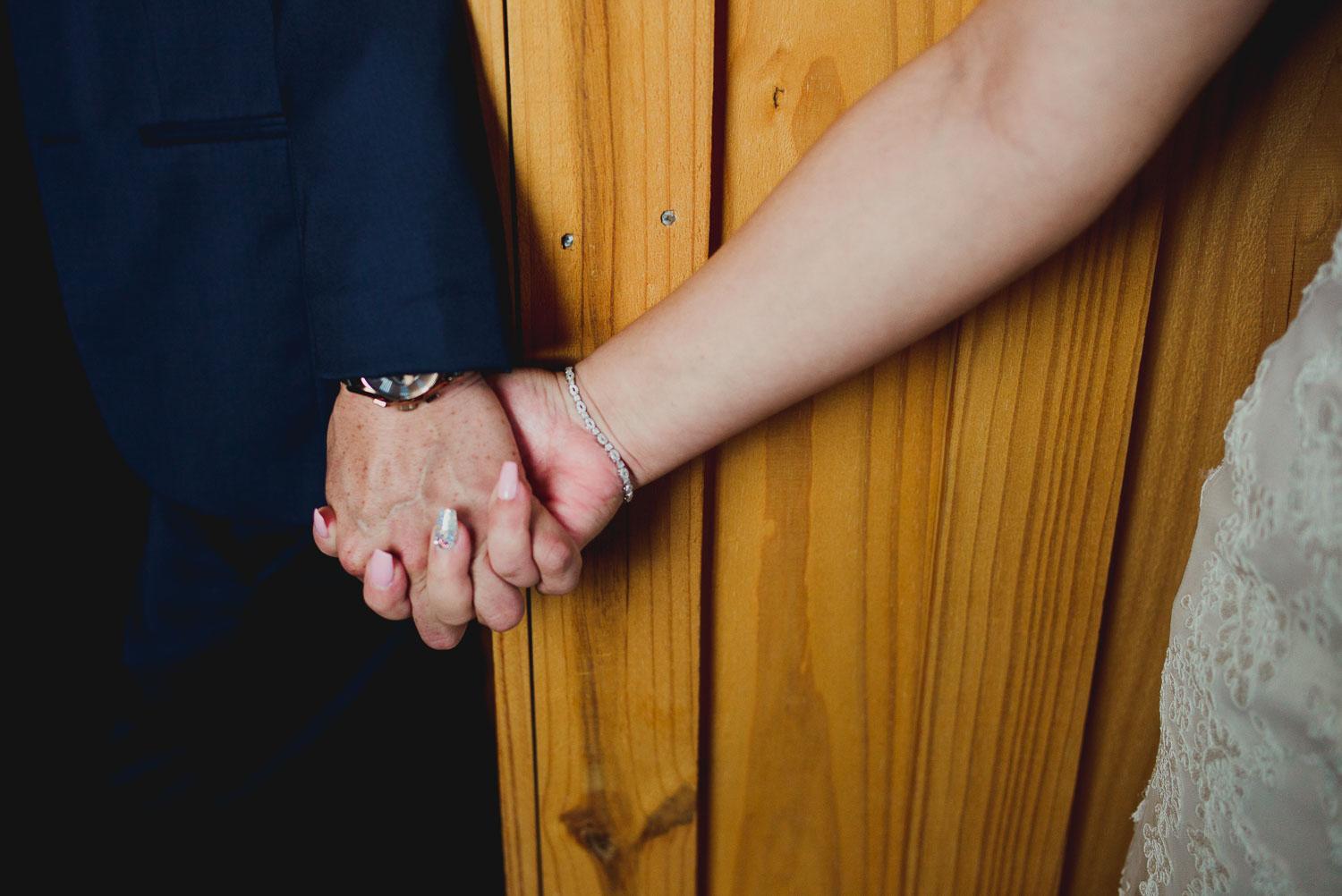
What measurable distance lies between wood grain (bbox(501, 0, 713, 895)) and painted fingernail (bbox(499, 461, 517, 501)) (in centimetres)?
13

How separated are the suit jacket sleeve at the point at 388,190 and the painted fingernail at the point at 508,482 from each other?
0.07 metres

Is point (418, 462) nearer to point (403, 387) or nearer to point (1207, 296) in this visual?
point (403, 387)

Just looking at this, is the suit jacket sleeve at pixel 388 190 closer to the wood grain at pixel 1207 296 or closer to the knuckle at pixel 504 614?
the knuckle at pixel 504 614

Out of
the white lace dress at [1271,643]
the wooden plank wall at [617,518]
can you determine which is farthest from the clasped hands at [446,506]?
the white lace dress at [1271,643]

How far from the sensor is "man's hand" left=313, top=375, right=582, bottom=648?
53 centimetres

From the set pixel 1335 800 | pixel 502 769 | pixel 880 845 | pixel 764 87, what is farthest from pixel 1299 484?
pixel 502 769

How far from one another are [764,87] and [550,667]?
1.67 feet

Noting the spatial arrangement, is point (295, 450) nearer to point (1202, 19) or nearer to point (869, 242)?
point (869, 242)

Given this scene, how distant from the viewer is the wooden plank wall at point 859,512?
572 millimetres

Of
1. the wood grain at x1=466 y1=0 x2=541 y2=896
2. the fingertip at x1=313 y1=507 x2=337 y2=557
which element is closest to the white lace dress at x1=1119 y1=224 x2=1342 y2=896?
the wood grain at x1=466 y1=0 x2=541 y2=896

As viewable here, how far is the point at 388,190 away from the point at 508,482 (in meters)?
0.20

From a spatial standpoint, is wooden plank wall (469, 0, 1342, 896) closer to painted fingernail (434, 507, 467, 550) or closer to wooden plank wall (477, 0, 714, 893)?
wooden plank wall (477, 0, 714, 893)

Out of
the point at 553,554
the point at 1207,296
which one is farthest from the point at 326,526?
the point at 1207,296

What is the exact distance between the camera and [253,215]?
58 centimetres
